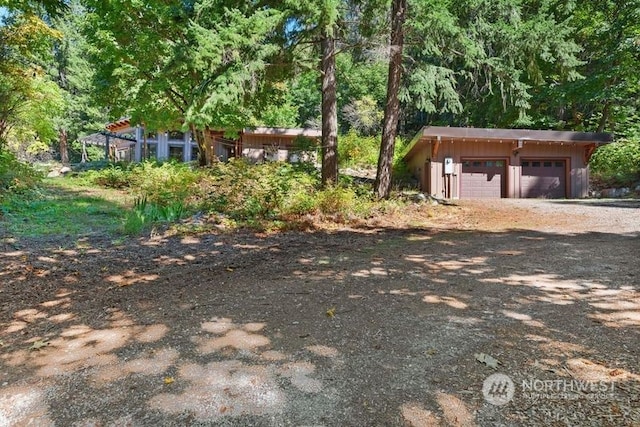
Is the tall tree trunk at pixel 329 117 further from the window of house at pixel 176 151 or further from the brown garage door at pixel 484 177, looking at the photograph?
the window of house at pixel 176 151

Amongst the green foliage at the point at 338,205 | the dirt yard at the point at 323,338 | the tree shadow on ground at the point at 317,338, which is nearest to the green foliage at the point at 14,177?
the dirt yard at the point at 323,338

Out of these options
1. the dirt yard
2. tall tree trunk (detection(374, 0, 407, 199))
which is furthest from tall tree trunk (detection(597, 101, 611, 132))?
the dirt yard

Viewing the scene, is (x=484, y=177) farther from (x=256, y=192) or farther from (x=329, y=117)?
(x=256, y=192)

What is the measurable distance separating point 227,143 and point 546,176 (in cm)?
1691

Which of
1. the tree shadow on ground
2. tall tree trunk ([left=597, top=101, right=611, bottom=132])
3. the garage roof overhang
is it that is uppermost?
tall tree trunk ([left=597, top=101, right=611, bottom=132])

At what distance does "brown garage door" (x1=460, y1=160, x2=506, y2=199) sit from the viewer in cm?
1534

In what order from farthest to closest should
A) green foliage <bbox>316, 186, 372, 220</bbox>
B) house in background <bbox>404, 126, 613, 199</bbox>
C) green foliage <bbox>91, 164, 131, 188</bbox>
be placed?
green foliage <bbox>91, 164, 131, 188</bbox>
house in background <bbox>404, 126, 613, 199</bbox>
green foliage <bbox>316, 186, 372, 220</bbox>

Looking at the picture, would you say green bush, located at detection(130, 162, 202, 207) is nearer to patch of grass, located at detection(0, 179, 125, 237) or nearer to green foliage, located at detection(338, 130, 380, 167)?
patch of grass, located at detection(0, 179, 125, 237)

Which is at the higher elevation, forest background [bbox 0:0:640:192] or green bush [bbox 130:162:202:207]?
forest background [bbox 0:0:640:192]

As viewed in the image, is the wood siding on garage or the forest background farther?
the wood siding on garage

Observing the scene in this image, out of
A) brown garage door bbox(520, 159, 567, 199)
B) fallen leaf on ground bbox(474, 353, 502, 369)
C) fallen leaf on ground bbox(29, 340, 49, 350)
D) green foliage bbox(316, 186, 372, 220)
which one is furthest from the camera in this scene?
brown garage door bbox(520, 159, 567, 199)

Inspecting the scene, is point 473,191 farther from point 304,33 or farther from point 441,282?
point 441,282

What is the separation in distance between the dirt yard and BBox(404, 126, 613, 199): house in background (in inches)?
398

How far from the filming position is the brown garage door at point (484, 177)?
15.3 m
